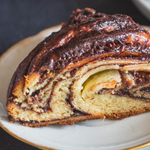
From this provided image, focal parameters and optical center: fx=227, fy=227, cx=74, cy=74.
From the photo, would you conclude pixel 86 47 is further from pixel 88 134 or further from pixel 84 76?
pixel 88 134

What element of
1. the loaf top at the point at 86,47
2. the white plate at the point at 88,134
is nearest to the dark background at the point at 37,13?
the loaf top at the point at 86,47

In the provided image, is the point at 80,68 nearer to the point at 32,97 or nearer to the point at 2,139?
the point at 32,97

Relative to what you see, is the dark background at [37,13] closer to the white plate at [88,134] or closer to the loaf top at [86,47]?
the loaf top at [86,47]

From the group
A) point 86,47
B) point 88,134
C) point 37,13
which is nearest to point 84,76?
point 86,47

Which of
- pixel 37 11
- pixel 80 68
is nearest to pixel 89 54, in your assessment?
pixel 80 68

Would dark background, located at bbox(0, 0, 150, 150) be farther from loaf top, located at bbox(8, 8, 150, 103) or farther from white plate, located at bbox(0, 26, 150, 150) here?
white plate, located at bbox(0, 26, 150, 150)

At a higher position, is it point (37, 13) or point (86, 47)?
point (37, 13)

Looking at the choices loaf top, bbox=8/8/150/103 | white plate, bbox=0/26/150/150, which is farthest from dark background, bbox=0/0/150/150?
white plate, bbox=0/26/150/150
